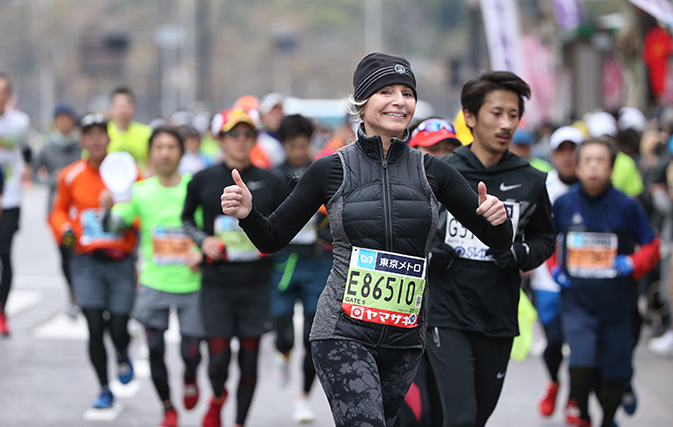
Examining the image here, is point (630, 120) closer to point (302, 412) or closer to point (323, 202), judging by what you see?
point (302, 412)

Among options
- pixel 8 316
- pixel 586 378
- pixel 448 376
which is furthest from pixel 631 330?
Answer: pixel 8 316

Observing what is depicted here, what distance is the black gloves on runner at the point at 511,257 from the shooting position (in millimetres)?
5070

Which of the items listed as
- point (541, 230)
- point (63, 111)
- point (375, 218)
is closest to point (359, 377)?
point (375, 218)

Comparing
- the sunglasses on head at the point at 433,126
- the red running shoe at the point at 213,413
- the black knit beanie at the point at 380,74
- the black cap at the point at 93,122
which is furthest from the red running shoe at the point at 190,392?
the black knit beanie at the point at 380,74

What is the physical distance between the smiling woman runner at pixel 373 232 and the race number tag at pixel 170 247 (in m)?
2.91

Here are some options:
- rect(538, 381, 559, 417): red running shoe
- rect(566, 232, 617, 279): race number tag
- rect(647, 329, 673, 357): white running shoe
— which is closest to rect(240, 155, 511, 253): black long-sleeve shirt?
rect(566, 232, 617, 279): race number tag

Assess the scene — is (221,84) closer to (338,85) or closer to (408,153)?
(338,85)

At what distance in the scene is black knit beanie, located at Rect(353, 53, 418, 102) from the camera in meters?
4.22

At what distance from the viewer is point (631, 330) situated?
663 centimetres

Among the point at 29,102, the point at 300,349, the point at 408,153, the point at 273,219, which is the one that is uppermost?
the point at 29,102

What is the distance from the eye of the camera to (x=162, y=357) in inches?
280

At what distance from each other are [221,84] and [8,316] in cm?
9177

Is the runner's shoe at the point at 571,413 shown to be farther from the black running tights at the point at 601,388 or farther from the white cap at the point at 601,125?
the white cap at the point at 601,125

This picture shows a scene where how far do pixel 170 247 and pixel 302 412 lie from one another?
1510 millimetres
